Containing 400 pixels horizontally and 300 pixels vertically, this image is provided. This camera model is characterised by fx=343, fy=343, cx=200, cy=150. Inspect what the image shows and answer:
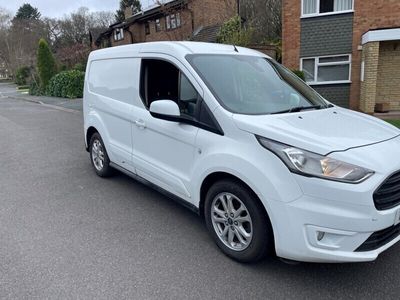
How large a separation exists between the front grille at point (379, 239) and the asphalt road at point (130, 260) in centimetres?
39

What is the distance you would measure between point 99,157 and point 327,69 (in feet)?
35.3

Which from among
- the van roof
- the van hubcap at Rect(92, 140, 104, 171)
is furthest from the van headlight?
the van hubcap at Rect(92, 140, 104, 171)

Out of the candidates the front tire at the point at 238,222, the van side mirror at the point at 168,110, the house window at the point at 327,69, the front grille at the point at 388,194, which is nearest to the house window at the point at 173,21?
the house window at the point at 327,69

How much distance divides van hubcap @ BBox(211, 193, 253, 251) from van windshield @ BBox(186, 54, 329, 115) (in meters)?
0.82

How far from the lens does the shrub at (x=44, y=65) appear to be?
26.9 metres

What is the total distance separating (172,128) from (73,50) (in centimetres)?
4001

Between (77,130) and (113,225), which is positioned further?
(77,130)

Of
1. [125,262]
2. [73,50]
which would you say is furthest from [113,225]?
[73,50]

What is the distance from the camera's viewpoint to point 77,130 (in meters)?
10.4

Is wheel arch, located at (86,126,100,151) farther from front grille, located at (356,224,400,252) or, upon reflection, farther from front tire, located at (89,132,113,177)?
front grille, located at (356,224,400,252)

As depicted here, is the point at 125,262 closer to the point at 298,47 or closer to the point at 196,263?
the point at 196,263

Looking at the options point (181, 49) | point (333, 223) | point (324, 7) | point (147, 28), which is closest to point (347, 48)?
point (324, 7)

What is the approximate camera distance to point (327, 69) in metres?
13.3

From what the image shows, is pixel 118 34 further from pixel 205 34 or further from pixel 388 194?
→ pixel 388 194
